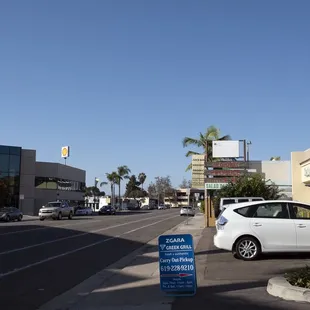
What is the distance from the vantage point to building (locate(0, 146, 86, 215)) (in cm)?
6200

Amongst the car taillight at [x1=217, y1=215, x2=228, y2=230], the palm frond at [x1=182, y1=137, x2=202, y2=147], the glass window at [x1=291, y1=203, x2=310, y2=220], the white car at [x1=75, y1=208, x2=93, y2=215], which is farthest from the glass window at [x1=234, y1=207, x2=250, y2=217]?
the white car at [x1=75, y1=208, x2=93, y2=215]

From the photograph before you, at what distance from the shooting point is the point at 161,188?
173m

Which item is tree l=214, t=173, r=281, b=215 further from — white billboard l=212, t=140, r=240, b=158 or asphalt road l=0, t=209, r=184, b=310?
asphalt road l=0, t=209, r=184, b=310

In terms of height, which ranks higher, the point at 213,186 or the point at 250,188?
the point at 213,186

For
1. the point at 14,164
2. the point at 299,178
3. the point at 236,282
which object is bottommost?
the point at 236,282

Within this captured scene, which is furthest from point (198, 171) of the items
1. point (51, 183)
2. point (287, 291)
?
point (51, 183)

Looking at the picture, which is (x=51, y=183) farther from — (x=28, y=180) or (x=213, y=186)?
(x=213, y=186)

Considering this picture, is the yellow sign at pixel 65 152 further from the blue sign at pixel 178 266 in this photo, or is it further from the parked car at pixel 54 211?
the blue sign at pixel 178 266

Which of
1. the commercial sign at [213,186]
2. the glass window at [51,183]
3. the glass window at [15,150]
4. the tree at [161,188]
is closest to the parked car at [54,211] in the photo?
the glass window at [15,150]

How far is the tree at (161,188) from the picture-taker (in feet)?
564

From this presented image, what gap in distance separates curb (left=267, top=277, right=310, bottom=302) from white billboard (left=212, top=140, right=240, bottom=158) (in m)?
24.3

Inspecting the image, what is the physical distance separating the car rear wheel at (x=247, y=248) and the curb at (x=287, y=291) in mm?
4491

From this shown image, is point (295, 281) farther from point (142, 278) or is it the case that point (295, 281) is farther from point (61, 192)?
point (61, 192)

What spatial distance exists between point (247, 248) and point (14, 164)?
5533 centimetres
